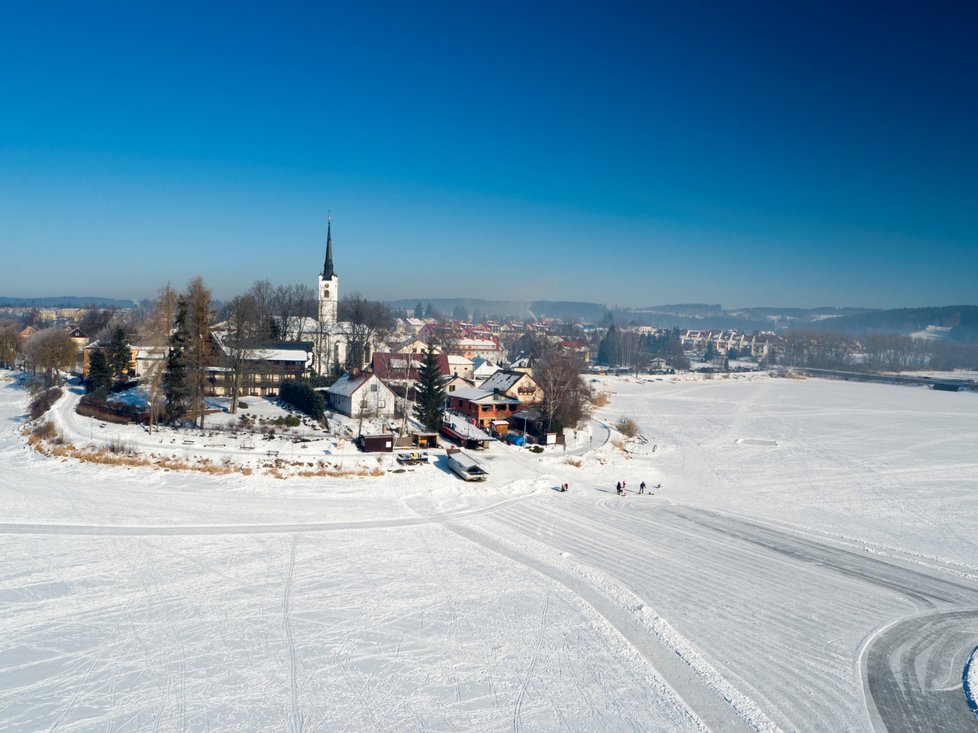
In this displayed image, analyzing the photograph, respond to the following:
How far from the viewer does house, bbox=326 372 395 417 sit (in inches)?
1379

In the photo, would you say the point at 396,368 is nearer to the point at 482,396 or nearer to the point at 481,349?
the point at 482,396

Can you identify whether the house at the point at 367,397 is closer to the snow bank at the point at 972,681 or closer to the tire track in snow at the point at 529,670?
the tire track in snow at the point at 529,670

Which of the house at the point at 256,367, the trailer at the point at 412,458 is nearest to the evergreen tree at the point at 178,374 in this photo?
the house at the point at 256,367

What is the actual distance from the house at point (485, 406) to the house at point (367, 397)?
5.87 meters

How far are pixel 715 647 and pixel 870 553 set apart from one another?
9755 mm

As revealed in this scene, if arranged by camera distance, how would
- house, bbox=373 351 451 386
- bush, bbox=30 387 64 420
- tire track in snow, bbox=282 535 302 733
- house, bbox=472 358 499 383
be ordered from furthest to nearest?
house, bbox=472 358 499 383, house, bbox=373 351 451 386, bush, bbox=30 387 64 420, tire track in snow, bbox=282 535 302 733

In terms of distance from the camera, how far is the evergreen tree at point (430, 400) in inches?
1296

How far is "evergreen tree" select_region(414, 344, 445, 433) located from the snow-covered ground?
6317 mm

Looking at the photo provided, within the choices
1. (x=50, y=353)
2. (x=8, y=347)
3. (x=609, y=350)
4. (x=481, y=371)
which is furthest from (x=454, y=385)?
(x=609, y=350)

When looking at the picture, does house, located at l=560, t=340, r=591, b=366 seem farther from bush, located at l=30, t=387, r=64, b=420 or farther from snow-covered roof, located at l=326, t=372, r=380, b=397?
bush, located at l=30, t=387, r=64, b=420

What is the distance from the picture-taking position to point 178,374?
30141 millimetres

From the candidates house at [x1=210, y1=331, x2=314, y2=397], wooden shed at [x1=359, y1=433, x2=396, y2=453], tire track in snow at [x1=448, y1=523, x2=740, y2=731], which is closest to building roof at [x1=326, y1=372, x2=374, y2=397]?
→ house at [x1=210, y1=331, x2=314, y2=397]

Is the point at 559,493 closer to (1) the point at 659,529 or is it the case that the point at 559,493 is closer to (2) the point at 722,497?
(1) the point at 659,529

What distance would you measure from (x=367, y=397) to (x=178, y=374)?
10132mm
